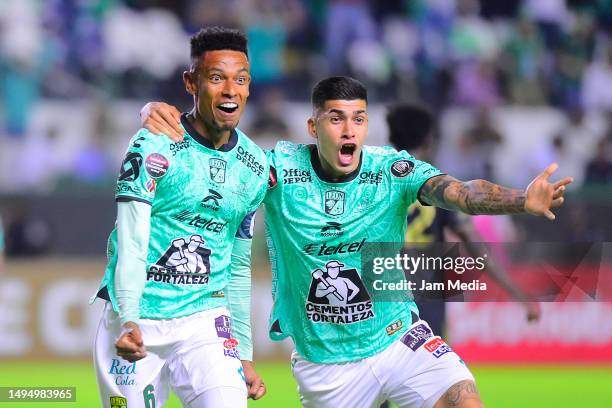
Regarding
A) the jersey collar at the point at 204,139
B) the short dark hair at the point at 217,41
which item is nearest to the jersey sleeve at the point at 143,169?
the jersey collar at the point at 204,139

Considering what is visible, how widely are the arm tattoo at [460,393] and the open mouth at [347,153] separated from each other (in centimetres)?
135

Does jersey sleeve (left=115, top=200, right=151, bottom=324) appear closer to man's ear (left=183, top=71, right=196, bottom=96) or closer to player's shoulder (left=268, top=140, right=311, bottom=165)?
man's ear (left=183, top=71, right=196, bottom=96)

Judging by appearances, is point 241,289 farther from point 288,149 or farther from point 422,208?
point 422,208

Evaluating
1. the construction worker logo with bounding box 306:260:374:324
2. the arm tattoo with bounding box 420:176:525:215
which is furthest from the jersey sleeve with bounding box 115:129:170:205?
the arm tattoo with bounding box 420:176:525:215

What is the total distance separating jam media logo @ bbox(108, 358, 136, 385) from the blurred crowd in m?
9.18

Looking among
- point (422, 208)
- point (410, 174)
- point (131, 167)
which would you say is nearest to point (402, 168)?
point (410, 174)

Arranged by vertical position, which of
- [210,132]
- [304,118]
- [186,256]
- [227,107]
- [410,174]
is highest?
[304,118]

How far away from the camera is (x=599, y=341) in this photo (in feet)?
46.8

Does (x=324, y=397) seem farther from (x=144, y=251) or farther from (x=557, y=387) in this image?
(x=557, y=387)

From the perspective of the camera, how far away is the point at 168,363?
627 cm

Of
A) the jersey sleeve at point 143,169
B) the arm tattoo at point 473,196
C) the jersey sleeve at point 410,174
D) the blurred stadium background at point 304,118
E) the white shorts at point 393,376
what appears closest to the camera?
the arm tattoo at point 473,196

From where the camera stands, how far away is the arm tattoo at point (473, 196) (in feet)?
18.9

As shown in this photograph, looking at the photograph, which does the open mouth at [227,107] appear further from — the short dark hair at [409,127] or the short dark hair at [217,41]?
the short dark hair at [409,127]

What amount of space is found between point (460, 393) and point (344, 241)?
106cm
